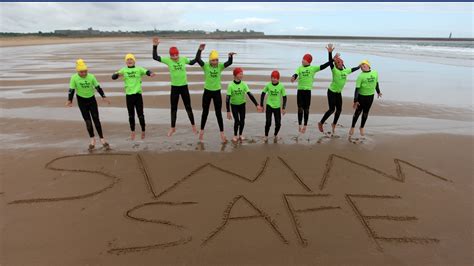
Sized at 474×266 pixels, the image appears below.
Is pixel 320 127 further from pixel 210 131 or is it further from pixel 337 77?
pixel 210 131

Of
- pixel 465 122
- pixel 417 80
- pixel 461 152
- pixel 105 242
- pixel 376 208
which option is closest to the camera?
pixel 105 242

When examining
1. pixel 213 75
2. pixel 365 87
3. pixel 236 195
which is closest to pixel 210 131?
pixel 213 75

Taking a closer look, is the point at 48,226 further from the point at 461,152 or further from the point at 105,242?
the point at 461,152

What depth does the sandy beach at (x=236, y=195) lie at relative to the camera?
4223 mm

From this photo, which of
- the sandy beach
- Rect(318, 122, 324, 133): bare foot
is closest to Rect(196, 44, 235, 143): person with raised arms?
the sandy beach

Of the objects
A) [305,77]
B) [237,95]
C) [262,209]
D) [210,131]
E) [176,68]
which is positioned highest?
[176,68]

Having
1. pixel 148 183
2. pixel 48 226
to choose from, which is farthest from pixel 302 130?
pixel 48 226

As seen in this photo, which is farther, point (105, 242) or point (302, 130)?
point (302, 130)

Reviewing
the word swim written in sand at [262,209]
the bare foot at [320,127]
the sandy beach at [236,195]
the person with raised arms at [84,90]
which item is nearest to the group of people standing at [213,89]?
the person with raised arms at [84,90]

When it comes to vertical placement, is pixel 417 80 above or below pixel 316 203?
above

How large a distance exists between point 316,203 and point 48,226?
4.40 m

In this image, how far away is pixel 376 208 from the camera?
17.3ft

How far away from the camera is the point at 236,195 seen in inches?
221

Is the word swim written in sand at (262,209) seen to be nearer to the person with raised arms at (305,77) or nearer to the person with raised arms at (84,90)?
the person with raised arms at (84,90)
